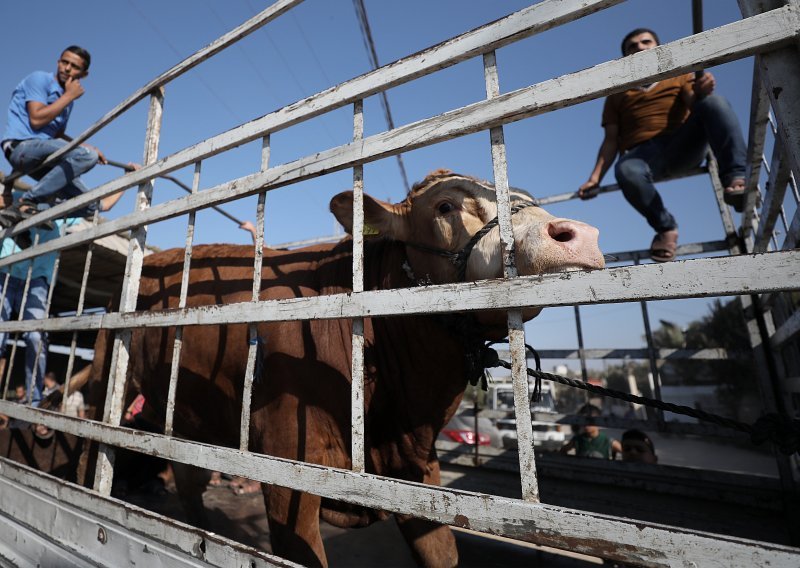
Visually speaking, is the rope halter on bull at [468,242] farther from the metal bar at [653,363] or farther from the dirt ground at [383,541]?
the dirt ground at [383,541]

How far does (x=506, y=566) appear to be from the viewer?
11.3ft

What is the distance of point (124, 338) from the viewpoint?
2.08 meters

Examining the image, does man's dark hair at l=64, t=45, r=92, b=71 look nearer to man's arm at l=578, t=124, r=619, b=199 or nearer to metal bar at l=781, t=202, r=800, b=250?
man's arm at l=578, t=124, r=619, b=199

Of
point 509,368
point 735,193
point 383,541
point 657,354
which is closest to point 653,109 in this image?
point 735,193

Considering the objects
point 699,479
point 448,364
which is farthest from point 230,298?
point 699,479

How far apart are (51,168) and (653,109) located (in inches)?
229

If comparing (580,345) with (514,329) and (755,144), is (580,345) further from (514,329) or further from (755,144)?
(514,329)

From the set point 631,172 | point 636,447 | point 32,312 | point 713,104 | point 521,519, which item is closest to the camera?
point 521,519

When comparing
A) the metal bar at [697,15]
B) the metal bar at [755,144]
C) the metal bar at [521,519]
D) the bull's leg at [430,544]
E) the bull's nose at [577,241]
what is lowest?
the bull's leg at [430,544]

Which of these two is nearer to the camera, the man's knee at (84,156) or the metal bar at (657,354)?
the metal bar at (657,354)

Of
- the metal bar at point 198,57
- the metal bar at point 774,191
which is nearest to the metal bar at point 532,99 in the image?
the metal bar at point 198,57

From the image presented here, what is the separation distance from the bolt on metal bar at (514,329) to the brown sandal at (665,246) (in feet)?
9.41

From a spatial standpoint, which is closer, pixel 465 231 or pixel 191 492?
pixel 465 231

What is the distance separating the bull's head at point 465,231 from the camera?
1.40 m
